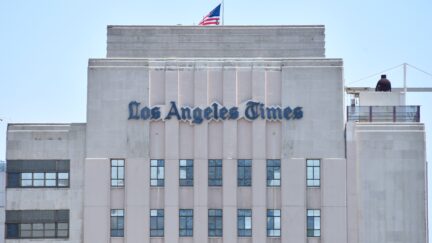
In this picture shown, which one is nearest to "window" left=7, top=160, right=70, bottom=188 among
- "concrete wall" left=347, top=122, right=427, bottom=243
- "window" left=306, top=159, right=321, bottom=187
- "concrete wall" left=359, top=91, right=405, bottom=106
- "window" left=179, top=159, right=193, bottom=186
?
"window" left=179, top=159, right=193, bottom=186

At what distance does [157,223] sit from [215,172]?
5395 mm

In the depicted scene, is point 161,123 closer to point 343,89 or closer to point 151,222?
point 151,222

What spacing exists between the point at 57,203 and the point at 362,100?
23456 mm

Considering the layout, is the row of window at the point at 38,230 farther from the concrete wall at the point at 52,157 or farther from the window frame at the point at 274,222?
the window frame at the point at 274,222

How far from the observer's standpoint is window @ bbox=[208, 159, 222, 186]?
264ft

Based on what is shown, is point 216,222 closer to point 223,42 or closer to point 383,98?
point 223,42

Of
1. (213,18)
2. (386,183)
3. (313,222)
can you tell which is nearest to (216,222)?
(313,222)

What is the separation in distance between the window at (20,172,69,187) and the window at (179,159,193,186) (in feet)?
27.0

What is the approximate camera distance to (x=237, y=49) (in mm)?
82875

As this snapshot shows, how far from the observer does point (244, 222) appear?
263 ft

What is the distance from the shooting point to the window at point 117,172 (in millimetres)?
80375

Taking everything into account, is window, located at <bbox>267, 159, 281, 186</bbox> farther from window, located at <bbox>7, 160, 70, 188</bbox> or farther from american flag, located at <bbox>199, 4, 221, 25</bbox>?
window, located at <bbox>7, 160, 70, 188</bbox>

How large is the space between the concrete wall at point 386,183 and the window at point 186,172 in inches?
437

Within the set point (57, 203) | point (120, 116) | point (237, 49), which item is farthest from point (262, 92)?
point (57, 203)
